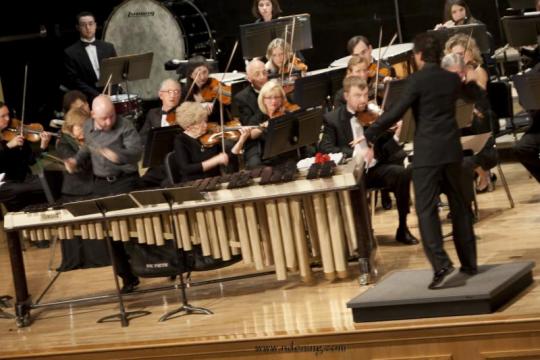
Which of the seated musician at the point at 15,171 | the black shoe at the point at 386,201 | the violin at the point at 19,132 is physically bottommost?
the black shoe at the point at 386,201

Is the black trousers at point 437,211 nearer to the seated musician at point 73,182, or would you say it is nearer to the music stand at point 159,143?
the music stand at point 159,143

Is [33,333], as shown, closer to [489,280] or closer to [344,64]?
[489,280]

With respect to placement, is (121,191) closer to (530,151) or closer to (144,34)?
(530,151)

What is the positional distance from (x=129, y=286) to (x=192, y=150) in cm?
100

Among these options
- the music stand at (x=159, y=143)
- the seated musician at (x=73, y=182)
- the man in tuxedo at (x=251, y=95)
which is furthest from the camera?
the man in tuxedo at (x=251, y=95)

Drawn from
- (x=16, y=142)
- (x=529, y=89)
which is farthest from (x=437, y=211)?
(x=16, y=142)

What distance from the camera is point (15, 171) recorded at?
937 centimetres

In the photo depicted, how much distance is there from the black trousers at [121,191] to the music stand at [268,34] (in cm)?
259

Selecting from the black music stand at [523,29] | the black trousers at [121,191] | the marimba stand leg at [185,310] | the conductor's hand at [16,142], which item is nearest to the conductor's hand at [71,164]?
the black trousers at [121,191]

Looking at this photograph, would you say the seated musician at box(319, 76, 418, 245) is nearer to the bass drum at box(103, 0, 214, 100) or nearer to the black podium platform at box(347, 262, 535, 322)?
the black podium platform at box(347, 262, 535, 322)

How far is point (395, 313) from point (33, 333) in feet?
7.80

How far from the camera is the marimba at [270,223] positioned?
6.69 meters

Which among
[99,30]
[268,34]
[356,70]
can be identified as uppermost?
[99,30]

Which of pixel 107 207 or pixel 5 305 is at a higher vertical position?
pixel 107 207
